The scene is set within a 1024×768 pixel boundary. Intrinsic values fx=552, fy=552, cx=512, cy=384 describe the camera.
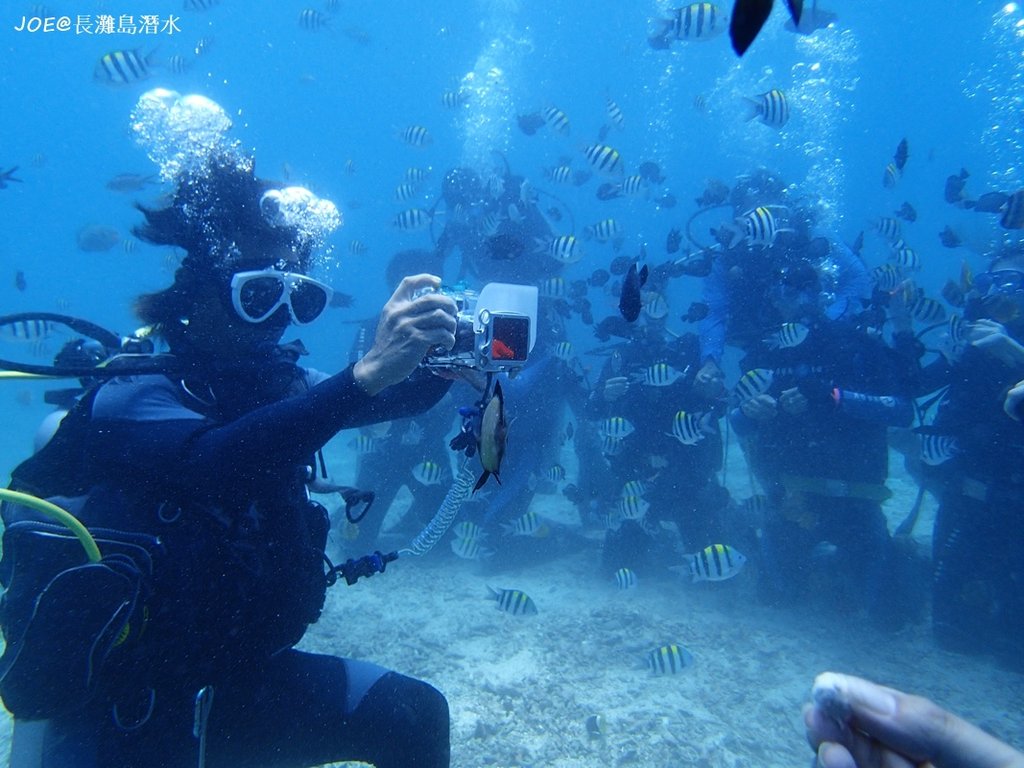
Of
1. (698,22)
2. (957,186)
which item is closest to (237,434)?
(698,22)

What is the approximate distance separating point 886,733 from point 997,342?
6474 millimetres

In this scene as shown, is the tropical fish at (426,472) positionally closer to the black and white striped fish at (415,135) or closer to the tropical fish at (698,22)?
the tropical fish at (698,22)

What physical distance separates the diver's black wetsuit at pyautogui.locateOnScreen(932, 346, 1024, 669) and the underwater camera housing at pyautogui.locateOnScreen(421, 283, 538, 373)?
6852mm

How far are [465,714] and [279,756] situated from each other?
323 cm

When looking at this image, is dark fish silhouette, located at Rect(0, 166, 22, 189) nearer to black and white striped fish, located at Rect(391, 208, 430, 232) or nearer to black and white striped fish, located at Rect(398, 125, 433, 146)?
black and white striped fish, located at Rect(391, 208, 430, 232)

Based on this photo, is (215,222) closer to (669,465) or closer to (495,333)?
(495,333)

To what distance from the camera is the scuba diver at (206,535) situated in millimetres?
2035

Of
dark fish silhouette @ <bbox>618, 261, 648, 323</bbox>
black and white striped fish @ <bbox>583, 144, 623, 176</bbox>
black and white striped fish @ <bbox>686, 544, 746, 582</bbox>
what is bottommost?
black and white striped fish @ <bbox>686, 544, 746, 582</bbox>

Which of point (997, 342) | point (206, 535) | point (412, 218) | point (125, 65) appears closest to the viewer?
point (206, 535)

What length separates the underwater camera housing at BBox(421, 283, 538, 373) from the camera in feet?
7.10

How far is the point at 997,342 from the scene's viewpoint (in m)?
5.71

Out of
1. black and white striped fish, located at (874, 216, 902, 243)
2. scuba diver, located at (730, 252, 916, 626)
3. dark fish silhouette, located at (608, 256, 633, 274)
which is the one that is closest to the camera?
scuba diver, located at (730, 252, 916, 626)

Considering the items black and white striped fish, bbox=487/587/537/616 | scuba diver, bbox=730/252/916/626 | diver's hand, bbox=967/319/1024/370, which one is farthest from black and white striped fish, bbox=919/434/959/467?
black and white striped fish, bbox=487/587/537/616

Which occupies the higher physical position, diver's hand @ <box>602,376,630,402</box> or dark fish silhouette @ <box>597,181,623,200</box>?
dark fish silhouette @ <box>597,181,623,200</box>
